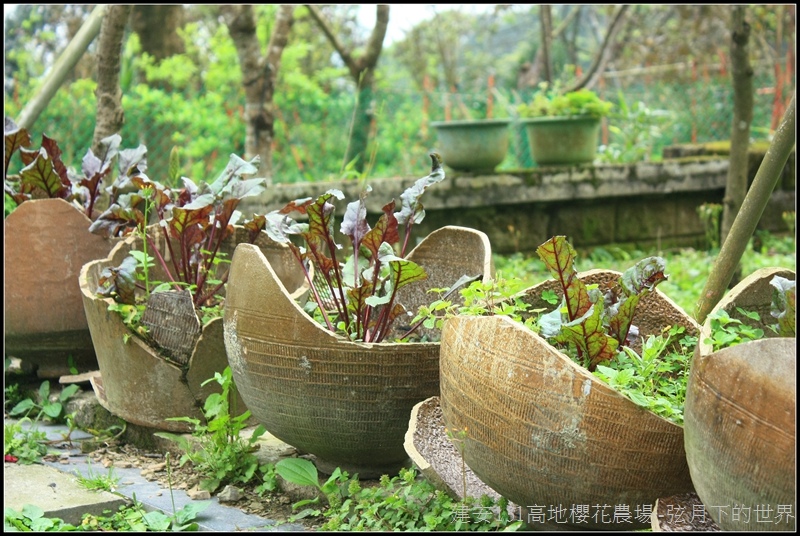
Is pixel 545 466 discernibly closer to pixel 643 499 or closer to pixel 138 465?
pixel 643 499

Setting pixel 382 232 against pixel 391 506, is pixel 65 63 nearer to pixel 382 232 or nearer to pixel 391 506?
pixel 382 232

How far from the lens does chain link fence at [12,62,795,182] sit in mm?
7473

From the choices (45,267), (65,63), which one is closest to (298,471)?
(45,267)

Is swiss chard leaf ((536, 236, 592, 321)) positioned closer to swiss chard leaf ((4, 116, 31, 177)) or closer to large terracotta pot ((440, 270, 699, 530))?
large terracotta pot ((440, 270, 699, 530))

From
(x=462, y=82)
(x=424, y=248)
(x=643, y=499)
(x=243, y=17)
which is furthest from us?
(x=462, y=82)

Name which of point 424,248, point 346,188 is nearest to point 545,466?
point 424,248

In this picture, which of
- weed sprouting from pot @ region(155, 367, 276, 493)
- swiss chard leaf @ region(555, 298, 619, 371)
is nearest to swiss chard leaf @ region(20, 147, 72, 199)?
weed sprouting from pot @ region(155, 367, 276, 493)

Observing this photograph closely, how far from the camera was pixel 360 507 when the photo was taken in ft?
8.36

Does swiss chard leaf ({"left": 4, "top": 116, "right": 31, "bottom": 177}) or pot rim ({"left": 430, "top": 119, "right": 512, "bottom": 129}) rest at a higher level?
swiss chard leaf ({"left": 4, "top": 116, "right": 31, "bottom": 177})

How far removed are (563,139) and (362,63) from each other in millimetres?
1681

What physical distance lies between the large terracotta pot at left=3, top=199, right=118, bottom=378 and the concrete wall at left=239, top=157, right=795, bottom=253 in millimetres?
2663

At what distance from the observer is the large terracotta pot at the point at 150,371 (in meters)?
3.20

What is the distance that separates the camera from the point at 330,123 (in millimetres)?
8844

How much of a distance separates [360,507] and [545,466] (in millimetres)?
714
